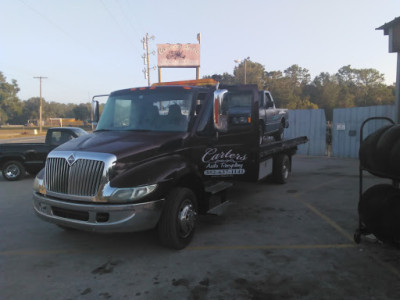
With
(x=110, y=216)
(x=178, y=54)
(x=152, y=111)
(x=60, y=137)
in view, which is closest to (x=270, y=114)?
(x=152, y=111)

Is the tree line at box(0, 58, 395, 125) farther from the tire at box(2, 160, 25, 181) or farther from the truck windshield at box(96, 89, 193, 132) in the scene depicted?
the truck windshield at box(96, 89, 193, 132)

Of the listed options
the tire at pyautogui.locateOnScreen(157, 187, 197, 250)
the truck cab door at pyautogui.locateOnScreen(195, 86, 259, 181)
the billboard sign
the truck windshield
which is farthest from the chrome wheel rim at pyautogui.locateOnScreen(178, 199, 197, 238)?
the billboard sign

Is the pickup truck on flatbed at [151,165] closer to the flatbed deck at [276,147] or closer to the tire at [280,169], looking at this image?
the flatbed deck at [276,147]

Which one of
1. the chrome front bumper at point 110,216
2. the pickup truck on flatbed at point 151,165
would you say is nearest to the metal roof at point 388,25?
the pickup truck on flatbed at point 151,165

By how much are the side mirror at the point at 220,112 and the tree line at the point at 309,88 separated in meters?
40.0

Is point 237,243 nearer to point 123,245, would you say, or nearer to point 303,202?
point 123,245

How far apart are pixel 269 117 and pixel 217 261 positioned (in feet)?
17.7

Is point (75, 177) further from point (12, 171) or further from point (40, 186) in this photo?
point (12, 171)

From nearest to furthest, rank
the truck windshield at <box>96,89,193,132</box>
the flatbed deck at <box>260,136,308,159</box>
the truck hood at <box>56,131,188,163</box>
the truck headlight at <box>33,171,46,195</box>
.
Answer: the truck hood at <box>56,131,188,163</box> < the truck headlight at <box>33,171,46,195</box> < the truck windshield at <box>96,89,193,132</box> < the flatbed deck at <box>260,136,308,159</box>

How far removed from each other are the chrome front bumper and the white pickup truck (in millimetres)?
4079

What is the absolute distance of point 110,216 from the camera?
368 centimetres

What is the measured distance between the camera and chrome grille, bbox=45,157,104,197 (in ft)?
12.3

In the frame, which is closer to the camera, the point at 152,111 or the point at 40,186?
the point at 40,186

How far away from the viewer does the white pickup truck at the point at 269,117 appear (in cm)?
780
